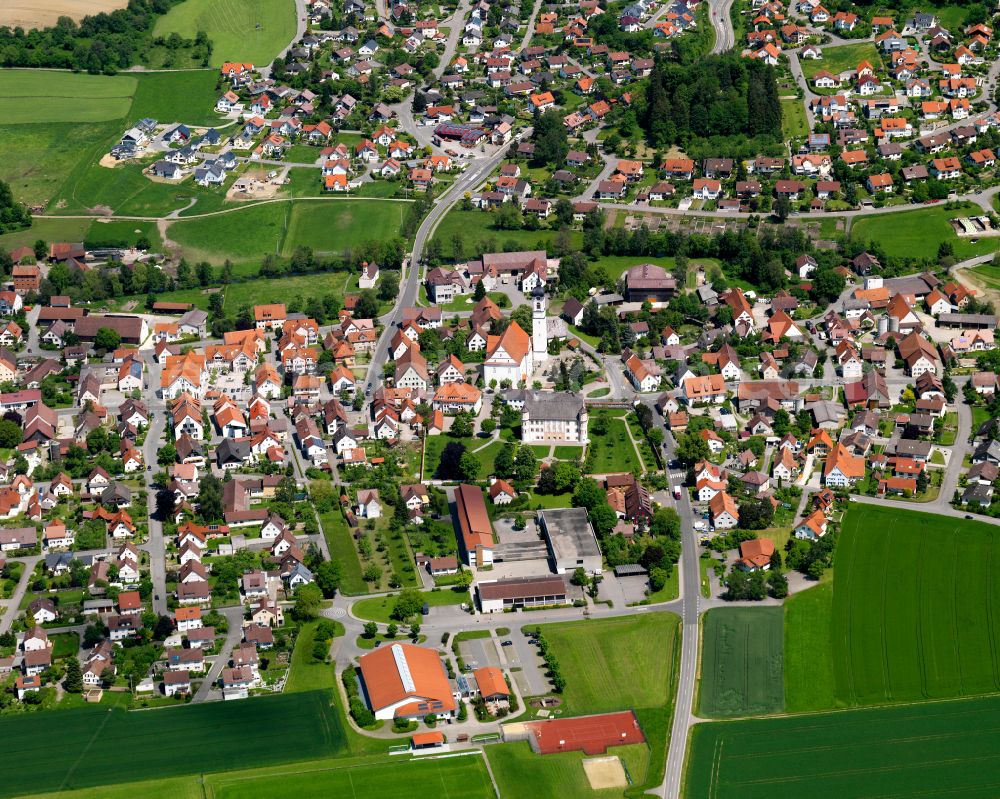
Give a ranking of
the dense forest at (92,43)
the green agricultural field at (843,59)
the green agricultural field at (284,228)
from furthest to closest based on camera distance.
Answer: the dense forest at (92,43) → the green agricultural field at (843,59) → the green agricultural field at (284,228)

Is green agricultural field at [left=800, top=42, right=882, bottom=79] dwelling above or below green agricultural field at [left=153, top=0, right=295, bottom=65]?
below

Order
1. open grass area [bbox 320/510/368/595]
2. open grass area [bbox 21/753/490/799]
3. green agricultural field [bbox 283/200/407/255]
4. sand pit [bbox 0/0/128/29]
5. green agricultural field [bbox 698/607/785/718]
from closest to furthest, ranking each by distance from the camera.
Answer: open grass area [bbox 21/753/490/799] < green agricultural field [bbox 698/607/785/718] < open grass area [bbox 320/510/368/595] < green agricultural field [bbox 283/200/407/255] < sand pit [bbox 0/0/128/29]

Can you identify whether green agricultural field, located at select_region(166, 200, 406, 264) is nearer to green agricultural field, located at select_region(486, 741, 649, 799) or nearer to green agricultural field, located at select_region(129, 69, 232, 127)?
green agricultural field, located at select_region(129, 69, 232, 127)

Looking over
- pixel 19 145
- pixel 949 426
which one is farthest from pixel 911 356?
pixel 19 145

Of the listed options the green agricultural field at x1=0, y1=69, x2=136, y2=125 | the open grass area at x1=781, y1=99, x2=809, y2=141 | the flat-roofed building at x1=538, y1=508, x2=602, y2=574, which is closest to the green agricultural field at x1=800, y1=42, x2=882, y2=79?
the open grass area at x1=781, y1=99, x2=809, y2=141

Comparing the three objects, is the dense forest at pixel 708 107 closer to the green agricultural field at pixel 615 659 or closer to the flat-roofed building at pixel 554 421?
the flat-roofed building at pixel 554 421

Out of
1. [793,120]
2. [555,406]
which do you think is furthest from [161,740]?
[793,120]

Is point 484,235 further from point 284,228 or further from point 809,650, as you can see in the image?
point 809,650

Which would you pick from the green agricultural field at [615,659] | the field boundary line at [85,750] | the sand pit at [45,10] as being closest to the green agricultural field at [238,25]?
the sand pit at [45,10]
